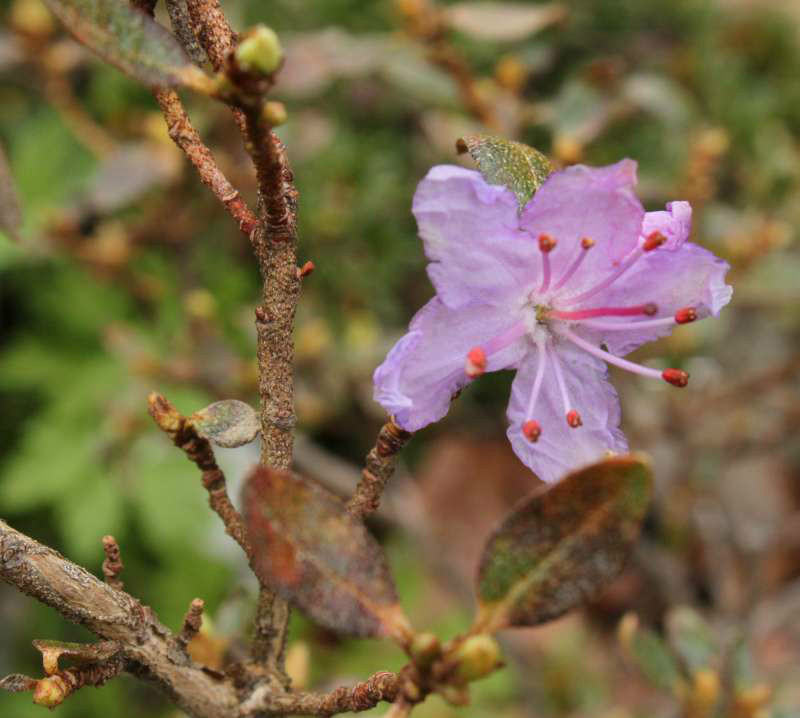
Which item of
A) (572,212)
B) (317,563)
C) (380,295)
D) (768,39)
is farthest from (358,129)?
(317,563)

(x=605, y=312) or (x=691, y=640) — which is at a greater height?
(x=605, y=312)

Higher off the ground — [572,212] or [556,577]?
[572,212]

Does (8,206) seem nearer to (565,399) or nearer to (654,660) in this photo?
(565,399)

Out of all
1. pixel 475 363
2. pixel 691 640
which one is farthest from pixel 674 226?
pixel 691 640

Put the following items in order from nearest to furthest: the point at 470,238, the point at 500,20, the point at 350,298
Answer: the point at 470,238 < the point at 500,20 < the point at 350,298

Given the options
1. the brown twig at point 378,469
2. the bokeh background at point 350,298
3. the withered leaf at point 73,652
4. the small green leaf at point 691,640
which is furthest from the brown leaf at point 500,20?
the withered leaf at point 73,652

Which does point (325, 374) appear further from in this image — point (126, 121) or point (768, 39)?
point (768, 39)
